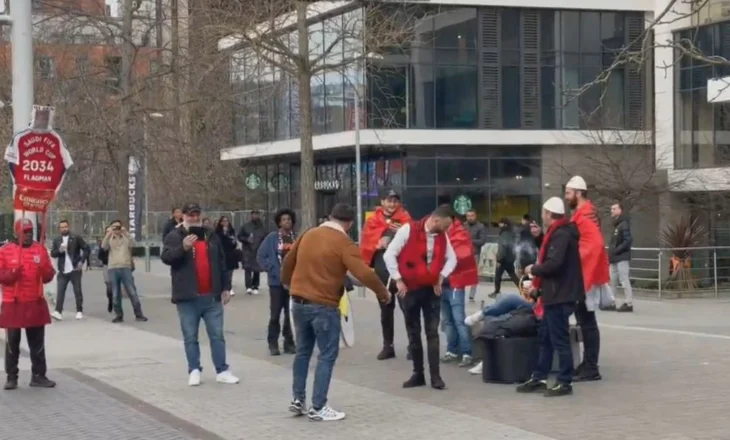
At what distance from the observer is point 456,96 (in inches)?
1657

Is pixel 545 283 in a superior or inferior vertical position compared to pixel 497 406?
superior

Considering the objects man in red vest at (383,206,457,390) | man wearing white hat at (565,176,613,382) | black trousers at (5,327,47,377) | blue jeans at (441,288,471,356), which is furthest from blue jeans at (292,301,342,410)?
black trousers at (5,327,47,377)

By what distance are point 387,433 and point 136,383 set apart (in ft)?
13.7

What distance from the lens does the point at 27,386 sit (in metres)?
12.4

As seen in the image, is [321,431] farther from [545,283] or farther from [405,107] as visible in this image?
[405,107]

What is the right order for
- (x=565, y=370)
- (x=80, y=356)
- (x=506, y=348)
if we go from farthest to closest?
(x=80, y=356)
(x=506, y=348)
(x=565, y=370)

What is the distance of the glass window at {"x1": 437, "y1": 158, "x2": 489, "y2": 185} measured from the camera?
42406 millimetres

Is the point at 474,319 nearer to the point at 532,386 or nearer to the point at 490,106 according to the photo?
the point at 532,386

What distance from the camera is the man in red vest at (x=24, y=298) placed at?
11859 mm

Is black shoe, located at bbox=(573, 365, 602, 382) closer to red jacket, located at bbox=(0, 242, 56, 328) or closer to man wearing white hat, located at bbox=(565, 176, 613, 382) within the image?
man wearing white hat, located at bbox=(565, 176, 613, 382)

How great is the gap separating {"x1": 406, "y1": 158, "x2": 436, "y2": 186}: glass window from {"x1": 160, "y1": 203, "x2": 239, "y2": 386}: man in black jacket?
29856 mm

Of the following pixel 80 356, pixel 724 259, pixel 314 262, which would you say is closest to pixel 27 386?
pixel 80 356

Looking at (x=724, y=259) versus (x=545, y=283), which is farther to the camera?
(x=724, y=259)

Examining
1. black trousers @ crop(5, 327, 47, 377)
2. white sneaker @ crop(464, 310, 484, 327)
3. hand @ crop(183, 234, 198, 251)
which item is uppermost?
hand @ crop(183, 234, 198, 251)
